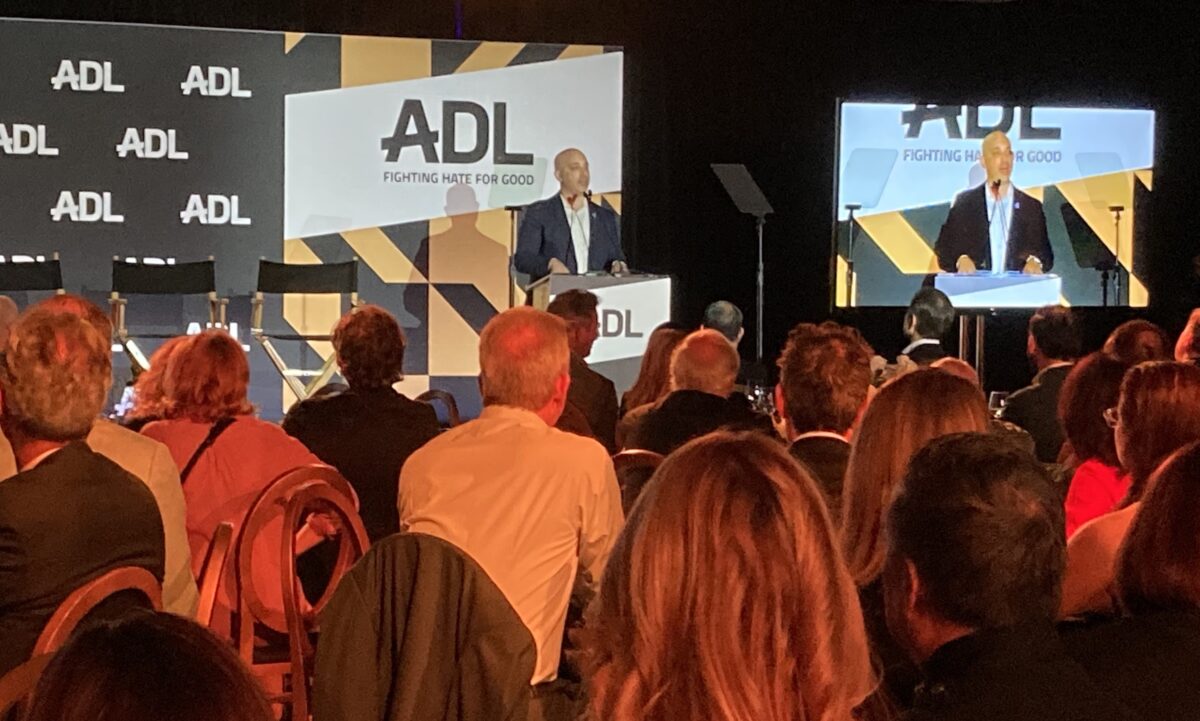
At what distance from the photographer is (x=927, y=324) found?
19.9ft

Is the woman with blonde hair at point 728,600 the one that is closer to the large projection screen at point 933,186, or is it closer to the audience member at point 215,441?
the audience member at point 215,441

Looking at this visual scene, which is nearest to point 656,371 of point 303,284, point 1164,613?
point 1164,613

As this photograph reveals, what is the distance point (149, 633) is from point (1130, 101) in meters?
10.4

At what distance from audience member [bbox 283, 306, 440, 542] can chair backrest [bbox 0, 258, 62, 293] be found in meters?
4.60

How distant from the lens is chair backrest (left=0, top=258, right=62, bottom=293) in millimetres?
7957

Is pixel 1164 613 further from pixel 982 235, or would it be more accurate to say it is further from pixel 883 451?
pixel 982 235

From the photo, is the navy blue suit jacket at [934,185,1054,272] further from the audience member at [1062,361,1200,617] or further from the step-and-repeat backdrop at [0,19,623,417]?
the audience member at [1062,361,1200,617]

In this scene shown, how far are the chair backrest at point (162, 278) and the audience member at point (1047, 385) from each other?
482 cm

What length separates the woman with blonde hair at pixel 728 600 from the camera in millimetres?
1422

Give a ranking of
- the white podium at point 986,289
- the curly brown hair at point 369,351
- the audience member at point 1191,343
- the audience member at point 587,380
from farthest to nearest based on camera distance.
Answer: the white podium at point 986,289 → the audience member at point 587,380 → the audience member at point 1191,343 → the curly brown hair at point 369,351

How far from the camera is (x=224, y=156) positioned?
345 inches

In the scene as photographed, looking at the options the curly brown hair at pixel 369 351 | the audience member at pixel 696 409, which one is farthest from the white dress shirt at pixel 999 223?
the curly brown hair at pixel 369 351

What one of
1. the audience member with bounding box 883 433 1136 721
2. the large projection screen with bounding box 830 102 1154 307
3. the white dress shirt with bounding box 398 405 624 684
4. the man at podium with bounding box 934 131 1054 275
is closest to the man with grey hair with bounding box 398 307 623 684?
the white dress shirt with bounding box 398 405 624 684

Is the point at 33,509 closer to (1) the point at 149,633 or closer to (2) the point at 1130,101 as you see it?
(1) the point at 149,633
